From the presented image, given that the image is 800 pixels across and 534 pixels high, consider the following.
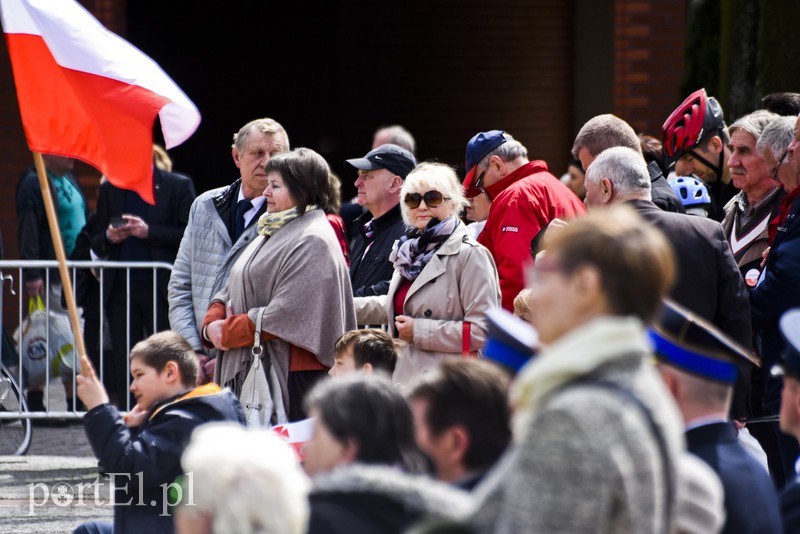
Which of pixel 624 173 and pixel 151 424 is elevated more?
pixel 624 173

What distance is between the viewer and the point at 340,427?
283 cm

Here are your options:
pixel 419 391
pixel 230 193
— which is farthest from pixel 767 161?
pixel 419 391

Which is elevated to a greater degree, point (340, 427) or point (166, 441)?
point (340, 427)

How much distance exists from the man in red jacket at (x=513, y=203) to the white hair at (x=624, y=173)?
2.73ft

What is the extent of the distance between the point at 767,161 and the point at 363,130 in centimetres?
914

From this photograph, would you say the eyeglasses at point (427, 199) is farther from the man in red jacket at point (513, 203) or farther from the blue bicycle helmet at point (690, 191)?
the blue bicycle helmet at point (690, 191)

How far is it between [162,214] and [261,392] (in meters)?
2.89

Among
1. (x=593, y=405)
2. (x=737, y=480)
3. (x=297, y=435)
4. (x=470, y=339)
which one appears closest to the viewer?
(x=593, y=405)

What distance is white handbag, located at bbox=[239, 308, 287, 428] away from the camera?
18.3 feet

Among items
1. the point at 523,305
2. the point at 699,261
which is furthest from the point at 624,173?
the point at 523,305

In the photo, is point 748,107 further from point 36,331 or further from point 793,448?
point 36,331

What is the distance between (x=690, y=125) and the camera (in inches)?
263

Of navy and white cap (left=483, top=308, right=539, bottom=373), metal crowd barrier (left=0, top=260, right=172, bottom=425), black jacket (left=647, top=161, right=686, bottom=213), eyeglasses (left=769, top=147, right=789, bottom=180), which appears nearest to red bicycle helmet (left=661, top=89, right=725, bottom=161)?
black jacket (left=647, top=161, right=686, bottom=213)

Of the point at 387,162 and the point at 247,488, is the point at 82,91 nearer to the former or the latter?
the point at 387,162
